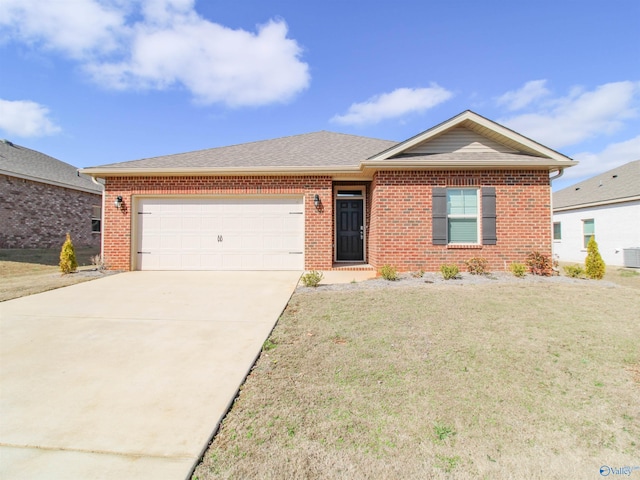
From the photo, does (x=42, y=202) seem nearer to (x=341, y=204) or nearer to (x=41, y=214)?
(x=41, y=214)

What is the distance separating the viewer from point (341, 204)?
10.4 metres

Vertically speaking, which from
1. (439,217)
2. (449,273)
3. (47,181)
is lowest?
(449,273)

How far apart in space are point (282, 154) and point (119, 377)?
324 inches

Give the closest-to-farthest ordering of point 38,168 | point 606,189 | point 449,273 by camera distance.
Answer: point 449,273 < point 606,189 < point 38,168

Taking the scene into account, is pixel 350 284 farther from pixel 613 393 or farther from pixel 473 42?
pixel 473 42

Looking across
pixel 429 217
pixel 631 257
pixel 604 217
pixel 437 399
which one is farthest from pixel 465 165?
pixel 604 217

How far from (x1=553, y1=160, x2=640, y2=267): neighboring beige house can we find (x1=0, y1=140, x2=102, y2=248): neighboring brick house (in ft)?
82.5

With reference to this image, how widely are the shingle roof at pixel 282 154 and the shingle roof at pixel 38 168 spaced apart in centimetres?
827

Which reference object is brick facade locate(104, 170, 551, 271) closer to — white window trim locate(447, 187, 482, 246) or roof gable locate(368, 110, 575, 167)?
white window trim locate(447, 187, 482, 246)

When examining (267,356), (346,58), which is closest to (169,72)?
(346,58)

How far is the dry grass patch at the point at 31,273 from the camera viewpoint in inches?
259

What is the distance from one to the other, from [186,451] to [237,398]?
2.14ft

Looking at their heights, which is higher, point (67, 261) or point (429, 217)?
point (429, 217)

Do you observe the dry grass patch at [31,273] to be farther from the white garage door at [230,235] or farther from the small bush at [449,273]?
the small bush at [449,273]
